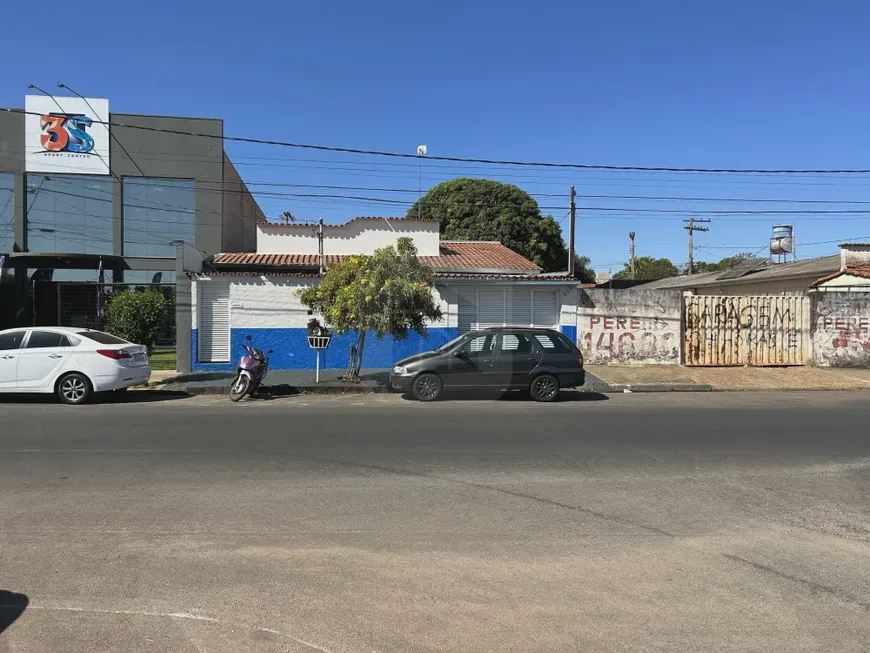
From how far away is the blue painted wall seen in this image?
1708 centimetres

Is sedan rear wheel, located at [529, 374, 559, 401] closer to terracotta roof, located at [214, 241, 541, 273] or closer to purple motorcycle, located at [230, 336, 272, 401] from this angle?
purple motorcycle, located at [230, 336, 272, 401]

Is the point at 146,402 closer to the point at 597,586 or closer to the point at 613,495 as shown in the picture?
the point at 613,495

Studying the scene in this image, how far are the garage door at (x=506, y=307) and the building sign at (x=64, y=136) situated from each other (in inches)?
600

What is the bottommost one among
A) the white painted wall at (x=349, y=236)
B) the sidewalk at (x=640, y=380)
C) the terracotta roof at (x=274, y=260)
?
the sidewalk at (x=640, y=380)

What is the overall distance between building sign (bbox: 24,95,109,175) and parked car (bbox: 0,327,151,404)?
13291mm

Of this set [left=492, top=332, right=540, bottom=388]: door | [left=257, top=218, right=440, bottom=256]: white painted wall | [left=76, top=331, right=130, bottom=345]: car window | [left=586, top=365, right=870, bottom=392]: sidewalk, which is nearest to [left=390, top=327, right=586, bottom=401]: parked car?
[left=492, top=332, right=540, bottom=388]: door

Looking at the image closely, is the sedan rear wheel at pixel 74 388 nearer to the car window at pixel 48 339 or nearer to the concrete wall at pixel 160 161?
the car window at pixel 48 339

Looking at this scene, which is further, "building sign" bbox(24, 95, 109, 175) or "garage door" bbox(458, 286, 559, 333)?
"building sign" bbox(24, 95, 109, 175)

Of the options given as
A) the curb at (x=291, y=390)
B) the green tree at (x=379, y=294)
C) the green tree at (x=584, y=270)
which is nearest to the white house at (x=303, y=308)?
the green tree at (x=379, y=294)

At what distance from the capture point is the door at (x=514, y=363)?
12711 millimetres

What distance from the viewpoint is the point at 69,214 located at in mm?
23109

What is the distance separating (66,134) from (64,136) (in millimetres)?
104

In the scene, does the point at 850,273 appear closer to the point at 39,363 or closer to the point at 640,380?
the point at 640,380

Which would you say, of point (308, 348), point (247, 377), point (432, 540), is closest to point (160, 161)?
point (308, 348)
